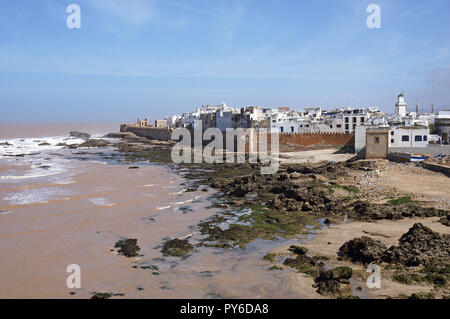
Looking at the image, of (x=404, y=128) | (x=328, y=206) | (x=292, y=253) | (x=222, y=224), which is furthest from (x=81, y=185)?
(x=404, y=128)

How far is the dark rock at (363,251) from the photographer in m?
10.7

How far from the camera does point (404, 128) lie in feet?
108

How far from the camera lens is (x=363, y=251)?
10.8 meters

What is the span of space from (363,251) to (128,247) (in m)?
7.03

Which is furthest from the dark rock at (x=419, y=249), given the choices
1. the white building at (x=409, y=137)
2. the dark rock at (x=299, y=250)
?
the white building at (x=409, y=137)

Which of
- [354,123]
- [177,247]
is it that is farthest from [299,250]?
[354,123]

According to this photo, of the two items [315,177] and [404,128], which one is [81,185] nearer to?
[315,177]

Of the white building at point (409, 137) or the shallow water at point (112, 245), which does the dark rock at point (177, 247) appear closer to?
the shallow water at point (112, 245)

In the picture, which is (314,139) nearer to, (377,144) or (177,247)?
(377,144)

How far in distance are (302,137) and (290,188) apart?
2487 centimetres

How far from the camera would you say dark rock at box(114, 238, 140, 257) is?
12.1m

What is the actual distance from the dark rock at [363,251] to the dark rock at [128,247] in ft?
20.1

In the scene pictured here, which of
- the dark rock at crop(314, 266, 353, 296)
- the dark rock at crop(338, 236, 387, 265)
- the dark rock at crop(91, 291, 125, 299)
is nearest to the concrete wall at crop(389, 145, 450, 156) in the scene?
the dark rock at crop(338, 236, 387, 265)

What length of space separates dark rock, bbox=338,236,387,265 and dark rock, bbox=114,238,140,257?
6129mm
